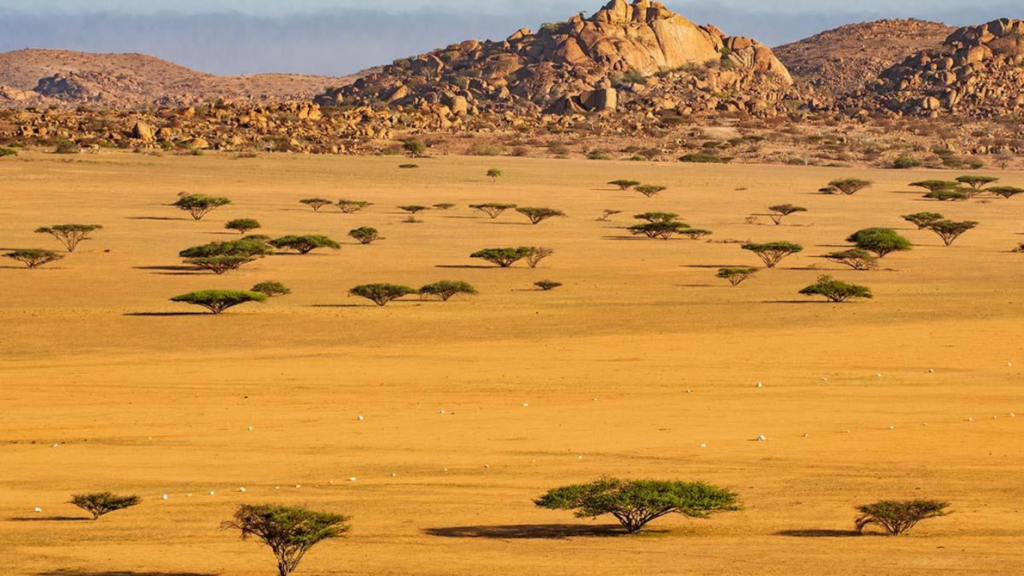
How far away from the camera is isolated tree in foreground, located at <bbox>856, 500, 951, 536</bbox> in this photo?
14.1 m

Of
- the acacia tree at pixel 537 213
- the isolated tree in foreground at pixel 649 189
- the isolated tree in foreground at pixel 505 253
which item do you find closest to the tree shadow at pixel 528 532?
the isolated tree in foreground at pixel 505 253

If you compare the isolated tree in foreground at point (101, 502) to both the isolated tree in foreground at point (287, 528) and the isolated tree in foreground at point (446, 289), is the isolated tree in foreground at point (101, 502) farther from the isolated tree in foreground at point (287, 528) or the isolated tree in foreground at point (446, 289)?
the isolated tree in foreground at point (446, 289)

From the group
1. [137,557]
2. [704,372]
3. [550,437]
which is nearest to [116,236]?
[704,372]

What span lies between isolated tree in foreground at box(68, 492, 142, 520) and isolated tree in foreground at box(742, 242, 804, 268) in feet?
108

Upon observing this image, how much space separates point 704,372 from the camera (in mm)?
26672

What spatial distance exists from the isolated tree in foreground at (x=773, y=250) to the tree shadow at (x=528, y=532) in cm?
3224

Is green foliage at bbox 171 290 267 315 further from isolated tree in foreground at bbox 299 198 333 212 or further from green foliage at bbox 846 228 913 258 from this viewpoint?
isolated tree in foreground at bbox 299 198 333 212

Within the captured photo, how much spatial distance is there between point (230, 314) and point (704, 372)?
13755 millimetres

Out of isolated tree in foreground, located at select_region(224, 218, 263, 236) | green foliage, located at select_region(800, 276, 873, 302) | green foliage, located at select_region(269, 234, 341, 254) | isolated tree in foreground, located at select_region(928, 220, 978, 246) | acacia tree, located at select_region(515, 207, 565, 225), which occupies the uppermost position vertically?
acacia tree, located at select_region(515, 207, 565, 225)

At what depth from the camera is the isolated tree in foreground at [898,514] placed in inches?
555

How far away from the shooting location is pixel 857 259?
159 ft

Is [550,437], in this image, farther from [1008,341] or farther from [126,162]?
[126,162]

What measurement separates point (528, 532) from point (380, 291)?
76.1 ft

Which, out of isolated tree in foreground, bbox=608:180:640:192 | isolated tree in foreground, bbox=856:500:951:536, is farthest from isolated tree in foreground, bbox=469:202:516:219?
isolated tree in foreground, bbox=856:500:951:536
